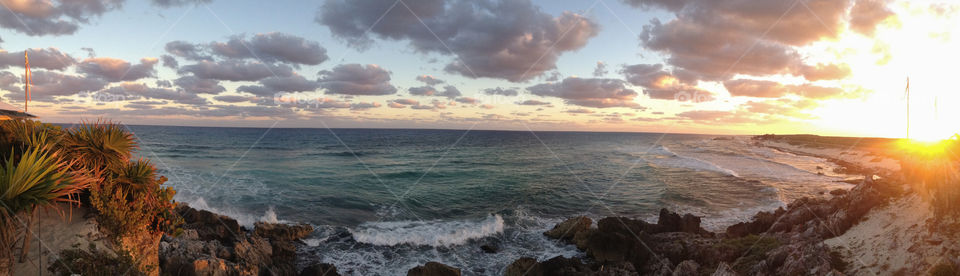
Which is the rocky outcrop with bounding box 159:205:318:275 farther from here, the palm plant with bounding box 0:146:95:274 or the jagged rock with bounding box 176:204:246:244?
the palm plant with bounding box 0:146:95:274

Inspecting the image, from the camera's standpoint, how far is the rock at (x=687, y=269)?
35.3 ft

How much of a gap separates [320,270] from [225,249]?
300 centimetres

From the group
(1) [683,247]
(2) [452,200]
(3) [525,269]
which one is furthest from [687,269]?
(2) [452,200]

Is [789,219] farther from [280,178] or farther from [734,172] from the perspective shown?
[280,178]

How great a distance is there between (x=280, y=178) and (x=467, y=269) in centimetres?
2703

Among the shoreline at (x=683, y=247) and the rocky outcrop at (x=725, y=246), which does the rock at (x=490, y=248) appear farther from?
the rocky outcrop at (x=725, y=246)

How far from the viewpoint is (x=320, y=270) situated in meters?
12.2

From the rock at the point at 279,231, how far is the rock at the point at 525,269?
376 inches

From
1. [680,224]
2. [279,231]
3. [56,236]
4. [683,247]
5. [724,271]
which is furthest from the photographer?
[680,224]

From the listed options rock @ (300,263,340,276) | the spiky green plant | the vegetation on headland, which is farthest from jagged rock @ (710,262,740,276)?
the spiky green plant

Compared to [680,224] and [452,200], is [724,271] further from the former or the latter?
[452,200]

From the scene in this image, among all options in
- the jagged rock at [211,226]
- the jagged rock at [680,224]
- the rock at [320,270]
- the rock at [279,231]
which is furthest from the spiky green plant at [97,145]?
the jagged rock at [680,224]

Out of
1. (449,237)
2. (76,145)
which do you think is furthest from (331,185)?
(76,145)

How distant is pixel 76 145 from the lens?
779 cm
